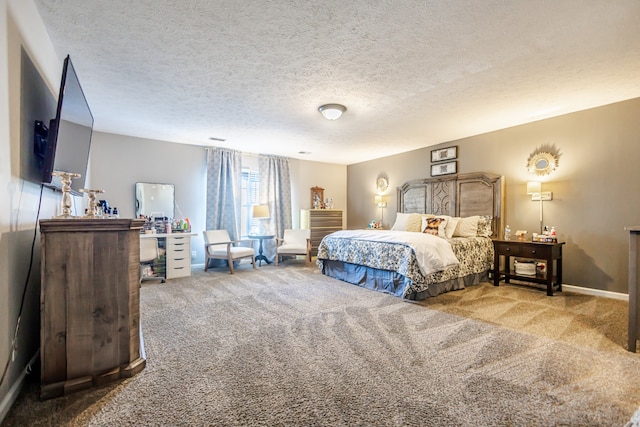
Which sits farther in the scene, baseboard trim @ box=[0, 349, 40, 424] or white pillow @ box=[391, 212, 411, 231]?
white pillow @ box=[391, 212, 411, 231]

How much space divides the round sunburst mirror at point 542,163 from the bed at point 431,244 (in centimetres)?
43

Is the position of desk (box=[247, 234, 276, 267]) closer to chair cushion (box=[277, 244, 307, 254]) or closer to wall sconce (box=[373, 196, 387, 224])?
chair cushion (box=[277, 244, 307, 254])

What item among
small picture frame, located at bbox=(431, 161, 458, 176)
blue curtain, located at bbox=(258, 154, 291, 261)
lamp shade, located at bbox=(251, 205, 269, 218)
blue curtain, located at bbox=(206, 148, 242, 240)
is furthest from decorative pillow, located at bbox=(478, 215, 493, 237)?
blue curtain, located at bbox=(206, 148, 242, 240)

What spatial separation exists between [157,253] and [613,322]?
18.5ft

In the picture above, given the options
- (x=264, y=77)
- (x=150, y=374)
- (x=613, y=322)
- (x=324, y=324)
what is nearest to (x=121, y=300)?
(x=150, y=374)

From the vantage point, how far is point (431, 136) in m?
4.96

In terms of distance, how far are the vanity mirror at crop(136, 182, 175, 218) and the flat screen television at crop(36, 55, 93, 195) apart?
8.42 ft

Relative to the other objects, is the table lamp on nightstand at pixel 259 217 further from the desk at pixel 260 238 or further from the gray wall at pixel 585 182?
the gray wall at pixel 585 182

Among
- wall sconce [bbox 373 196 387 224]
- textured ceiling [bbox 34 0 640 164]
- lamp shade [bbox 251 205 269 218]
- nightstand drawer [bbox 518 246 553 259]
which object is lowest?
nightstand drawer [bbox 518 246 553 259]

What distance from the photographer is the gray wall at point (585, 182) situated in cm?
341

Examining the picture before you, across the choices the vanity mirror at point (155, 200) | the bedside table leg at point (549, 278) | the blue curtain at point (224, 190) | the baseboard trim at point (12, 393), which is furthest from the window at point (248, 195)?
the bedside table leg at point (549, 278)

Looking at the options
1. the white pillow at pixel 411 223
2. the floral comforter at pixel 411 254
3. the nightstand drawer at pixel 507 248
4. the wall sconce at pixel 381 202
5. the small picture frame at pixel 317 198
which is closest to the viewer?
the floral comforter at pixel 411 254

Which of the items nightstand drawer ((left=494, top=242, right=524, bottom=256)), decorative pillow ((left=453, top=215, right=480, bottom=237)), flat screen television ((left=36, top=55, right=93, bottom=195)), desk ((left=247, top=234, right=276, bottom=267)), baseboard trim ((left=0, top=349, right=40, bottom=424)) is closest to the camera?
baseboard trim ((left=0, top=349, right=40, bottom=424))

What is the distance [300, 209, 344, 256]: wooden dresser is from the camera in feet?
21.3
